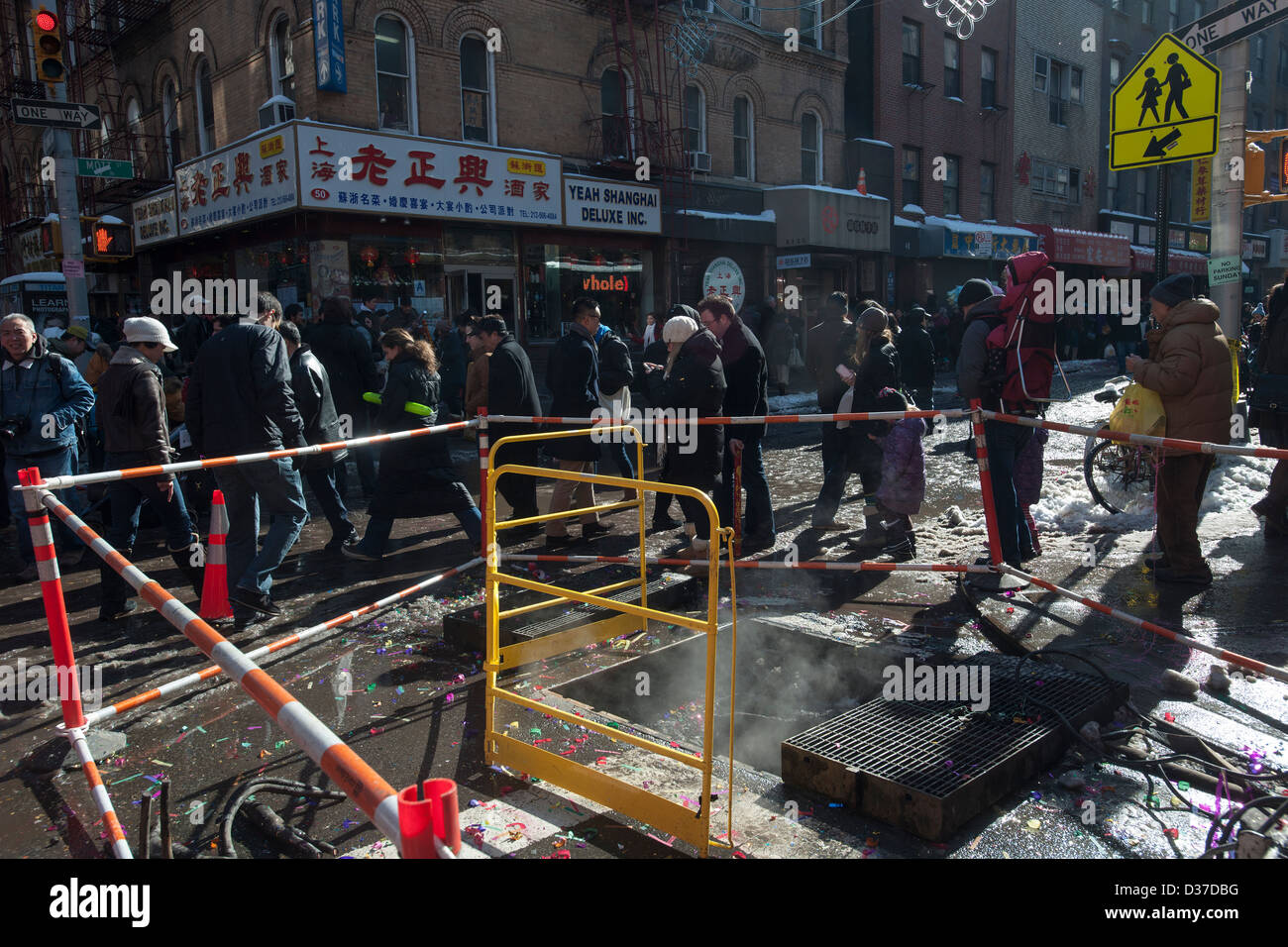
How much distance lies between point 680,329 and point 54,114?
834 centimetres

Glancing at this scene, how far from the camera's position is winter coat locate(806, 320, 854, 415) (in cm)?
926

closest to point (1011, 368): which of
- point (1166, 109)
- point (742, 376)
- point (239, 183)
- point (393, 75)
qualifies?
point (742, 376)

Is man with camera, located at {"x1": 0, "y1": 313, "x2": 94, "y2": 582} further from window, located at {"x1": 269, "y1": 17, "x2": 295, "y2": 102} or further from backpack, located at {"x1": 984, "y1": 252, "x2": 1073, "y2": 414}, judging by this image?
window, located at {"x1": 269, "y1": 17, "x2": 295, "y2": 102}

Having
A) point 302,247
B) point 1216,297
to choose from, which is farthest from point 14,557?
point 1216,297

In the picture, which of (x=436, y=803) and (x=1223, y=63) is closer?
(x=436, y=803)

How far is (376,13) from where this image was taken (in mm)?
16391

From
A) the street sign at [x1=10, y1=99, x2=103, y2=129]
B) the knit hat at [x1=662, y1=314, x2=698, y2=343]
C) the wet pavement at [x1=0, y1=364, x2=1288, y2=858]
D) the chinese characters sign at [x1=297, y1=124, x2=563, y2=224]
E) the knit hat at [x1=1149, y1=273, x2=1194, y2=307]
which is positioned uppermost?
the chinese characters sign at [x1=297, y1=124, x2=563, y2=224]

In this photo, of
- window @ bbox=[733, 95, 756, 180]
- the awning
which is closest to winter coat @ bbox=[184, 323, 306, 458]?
window @ bbox=[733, 95, 756, 180]

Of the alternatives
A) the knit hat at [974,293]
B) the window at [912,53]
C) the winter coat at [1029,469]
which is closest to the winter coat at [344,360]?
the knit hat at [974,293]

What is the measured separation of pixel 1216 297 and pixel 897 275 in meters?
20.1

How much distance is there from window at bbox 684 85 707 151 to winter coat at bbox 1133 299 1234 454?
17302mm

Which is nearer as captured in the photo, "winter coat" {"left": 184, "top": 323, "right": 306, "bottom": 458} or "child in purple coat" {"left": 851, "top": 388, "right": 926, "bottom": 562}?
"winter coat" {"left": 184, "top": 323, "right": 306, "bottom": 458}

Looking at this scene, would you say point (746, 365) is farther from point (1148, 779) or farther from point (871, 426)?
point (1148, 779)

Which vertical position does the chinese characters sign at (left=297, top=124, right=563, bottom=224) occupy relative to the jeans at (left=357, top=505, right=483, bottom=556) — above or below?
above
